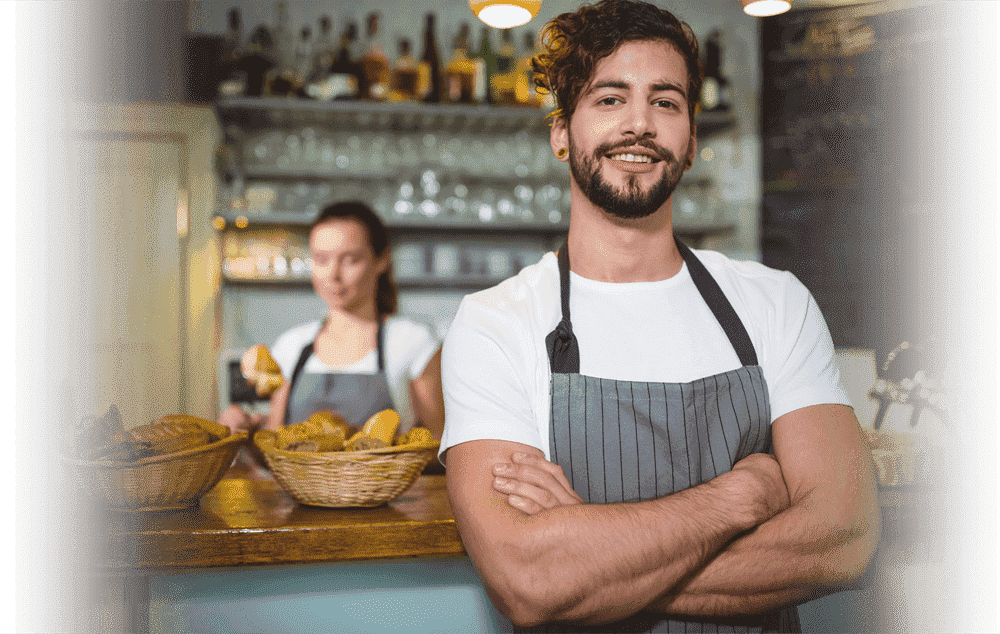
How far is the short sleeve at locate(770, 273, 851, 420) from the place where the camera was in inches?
35.5

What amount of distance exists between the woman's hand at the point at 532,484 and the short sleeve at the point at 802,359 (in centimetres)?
29

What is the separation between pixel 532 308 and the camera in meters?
0.97

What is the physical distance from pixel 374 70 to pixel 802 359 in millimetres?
2086

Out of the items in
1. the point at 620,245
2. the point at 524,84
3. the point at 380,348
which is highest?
the point at 524,84

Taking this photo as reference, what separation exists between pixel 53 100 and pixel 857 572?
3.65ft

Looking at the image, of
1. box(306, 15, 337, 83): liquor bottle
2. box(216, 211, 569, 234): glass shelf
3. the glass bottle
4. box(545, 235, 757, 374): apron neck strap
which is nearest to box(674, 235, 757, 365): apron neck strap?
box(545, 235, 757, 374): apron neck strap

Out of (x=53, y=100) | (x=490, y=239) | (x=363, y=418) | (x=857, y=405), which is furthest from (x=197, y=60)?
(x=857, y=405)

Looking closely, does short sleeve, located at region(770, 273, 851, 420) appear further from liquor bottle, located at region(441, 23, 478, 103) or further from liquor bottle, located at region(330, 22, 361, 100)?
liquor bottle, located at region(330, 22, 361, 100)

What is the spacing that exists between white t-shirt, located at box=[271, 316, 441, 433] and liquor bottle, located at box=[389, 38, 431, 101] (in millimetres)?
894

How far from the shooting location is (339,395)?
195 cm

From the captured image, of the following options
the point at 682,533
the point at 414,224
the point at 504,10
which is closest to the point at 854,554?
the point at 682,533

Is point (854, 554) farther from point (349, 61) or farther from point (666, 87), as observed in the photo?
point (349, 61)

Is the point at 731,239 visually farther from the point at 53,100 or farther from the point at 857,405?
the point at 53,100

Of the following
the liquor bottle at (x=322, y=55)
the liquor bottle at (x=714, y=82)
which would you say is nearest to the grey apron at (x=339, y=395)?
the liquor bottle at (x=322, y=55)
